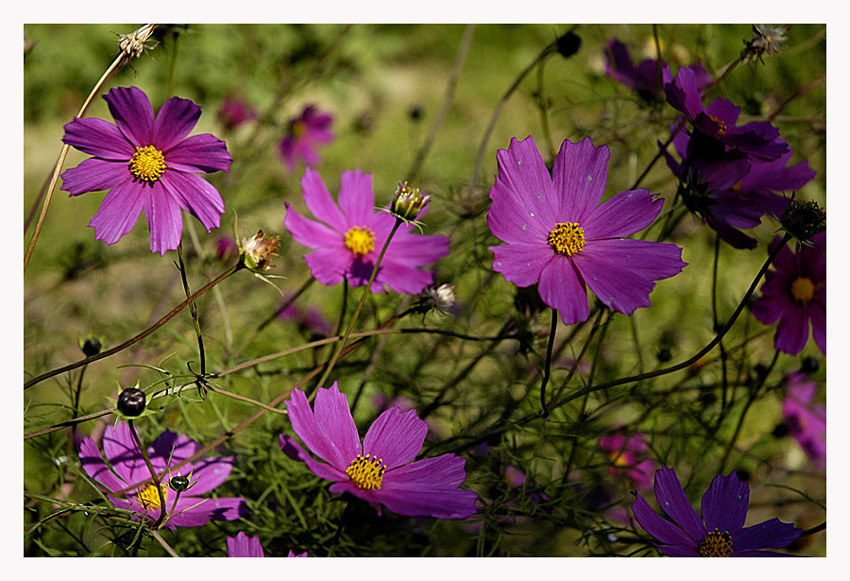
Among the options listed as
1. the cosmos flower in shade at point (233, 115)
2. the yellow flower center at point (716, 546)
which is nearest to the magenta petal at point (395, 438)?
the yellow flower center at point (716, 546)

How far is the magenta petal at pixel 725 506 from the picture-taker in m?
0.52

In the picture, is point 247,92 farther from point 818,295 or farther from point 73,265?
point 818,295

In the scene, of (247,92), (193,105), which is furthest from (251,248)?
(247,92)

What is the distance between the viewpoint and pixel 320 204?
0.66m

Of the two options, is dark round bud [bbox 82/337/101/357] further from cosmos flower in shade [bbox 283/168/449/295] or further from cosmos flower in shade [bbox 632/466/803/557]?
cosmos flower in shade [bbox 632/466/803/557]

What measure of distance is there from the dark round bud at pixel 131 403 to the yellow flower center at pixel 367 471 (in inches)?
5.7

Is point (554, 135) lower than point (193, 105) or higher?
higher

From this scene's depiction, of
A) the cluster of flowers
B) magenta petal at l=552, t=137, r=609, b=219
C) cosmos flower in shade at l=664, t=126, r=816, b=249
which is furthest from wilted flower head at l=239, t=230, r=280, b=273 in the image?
cosmos flower in shade at l=664, t=126, r=816, b=249

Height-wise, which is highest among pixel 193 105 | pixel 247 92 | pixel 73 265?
pixel 247 92

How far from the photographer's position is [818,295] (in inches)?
23.7

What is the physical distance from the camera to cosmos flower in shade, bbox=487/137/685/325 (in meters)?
0.47
